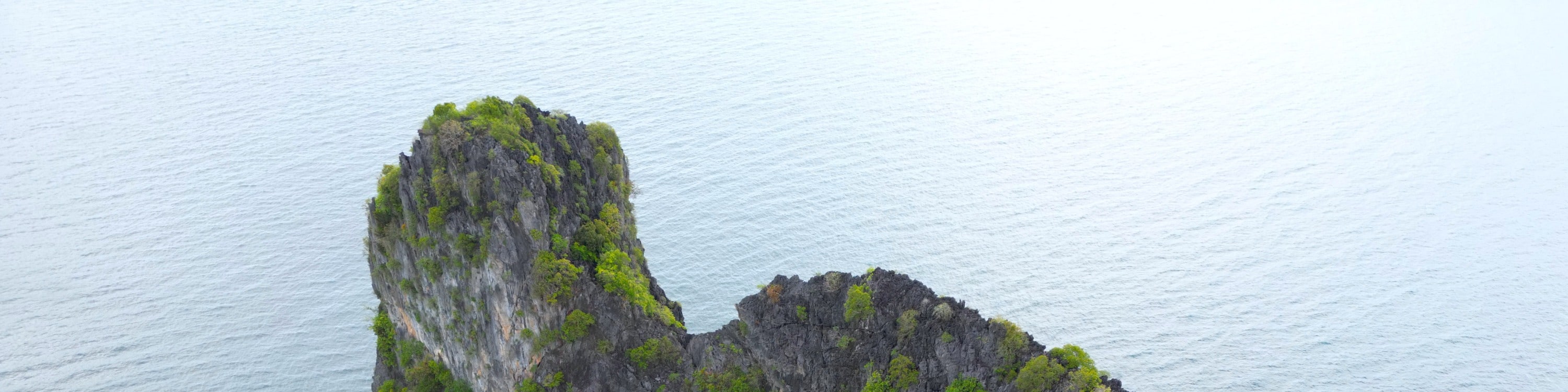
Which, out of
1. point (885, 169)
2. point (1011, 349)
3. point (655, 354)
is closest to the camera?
point (1011, 349)

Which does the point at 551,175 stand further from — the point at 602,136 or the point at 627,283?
the point at 602,136

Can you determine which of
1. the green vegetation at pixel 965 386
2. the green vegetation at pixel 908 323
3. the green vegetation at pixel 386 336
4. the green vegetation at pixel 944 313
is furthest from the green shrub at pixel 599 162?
the green vegetation at pixel 965 386

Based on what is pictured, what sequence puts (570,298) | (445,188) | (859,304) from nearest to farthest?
(859,304) → (445,188) → (570,298)

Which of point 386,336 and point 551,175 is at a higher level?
point 551,175

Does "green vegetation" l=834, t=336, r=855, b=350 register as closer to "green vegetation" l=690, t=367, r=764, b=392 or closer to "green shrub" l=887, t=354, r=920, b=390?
"green shrub" l=887, t=354, r=920, b=390

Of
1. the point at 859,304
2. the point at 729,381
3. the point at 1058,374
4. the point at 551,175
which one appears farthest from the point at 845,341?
the point at 551,175

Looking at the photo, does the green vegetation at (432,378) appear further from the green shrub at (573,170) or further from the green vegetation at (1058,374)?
the green vegetation at (1058,374)
